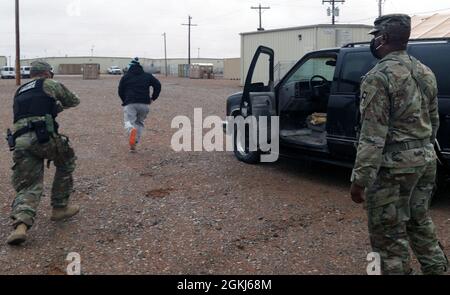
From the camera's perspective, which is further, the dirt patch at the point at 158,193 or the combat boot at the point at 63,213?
the dirt patch at the point at 158,193

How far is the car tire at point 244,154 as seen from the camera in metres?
7.32

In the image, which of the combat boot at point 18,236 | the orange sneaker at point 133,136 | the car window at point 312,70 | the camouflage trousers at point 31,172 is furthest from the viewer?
the orange sneaker at point 133,136

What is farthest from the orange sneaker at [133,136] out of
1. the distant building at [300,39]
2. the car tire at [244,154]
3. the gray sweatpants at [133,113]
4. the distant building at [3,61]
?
the distant building at [3,61]

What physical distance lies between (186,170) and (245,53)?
2228 cm

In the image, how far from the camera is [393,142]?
3.16 m

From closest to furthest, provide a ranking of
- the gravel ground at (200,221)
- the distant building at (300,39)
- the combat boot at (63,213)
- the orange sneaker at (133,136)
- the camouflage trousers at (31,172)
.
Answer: the gravel ground at (200,221) < the camouflage trousers at (31,172) < the combat boot at (63,213) < the orange sneaker at (133,136) < the distant building at (300,39)

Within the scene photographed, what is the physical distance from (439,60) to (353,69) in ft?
3.30

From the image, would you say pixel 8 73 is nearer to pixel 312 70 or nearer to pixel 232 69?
pixel 232 69

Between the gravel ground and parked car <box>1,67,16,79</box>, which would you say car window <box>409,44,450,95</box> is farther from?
parked car <box>1,67,16,79</box>

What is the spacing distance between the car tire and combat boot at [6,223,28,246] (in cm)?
367

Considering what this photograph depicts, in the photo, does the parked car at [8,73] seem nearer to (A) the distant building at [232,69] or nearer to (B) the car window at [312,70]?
(A) the distant building at [232,69]

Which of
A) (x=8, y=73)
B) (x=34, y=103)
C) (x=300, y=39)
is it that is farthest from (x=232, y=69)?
(x=34, y=103)

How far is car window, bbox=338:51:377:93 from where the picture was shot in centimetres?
567

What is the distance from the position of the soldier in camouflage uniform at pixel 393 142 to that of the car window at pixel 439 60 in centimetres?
191
